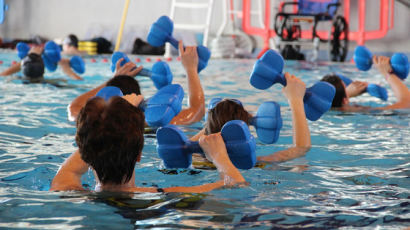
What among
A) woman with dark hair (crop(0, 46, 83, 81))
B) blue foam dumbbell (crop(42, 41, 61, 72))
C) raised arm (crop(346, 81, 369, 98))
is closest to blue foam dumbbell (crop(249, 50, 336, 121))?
raised arm (crop(346, 81, 369, 98))

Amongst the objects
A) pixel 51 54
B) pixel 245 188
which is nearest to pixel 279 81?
pixel 245 188

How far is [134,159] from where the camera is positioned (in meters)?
1.75

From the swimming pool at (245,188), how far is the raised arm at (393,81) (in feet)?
0.27

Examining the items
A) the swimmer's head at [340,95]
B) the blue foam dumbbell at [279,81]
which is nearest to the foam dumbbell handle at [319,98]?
the blue foam dumbbell at [279,81]

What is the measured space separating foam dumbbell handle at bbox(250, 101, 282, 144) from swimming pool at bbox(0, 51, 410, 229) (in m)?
0.21

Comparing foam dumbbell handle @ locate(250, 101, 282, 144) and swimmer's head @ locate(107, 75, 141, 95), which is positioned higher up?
swimmer's head @ locate(107, 75, 141, 95)

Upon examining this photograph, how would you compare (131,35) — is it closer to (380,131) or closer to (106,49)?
(106,49)

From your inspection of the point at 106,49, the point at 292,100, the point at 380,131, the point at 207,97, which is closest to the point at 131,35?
the point at 106,49

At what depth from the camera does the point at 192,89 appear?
3.32 m

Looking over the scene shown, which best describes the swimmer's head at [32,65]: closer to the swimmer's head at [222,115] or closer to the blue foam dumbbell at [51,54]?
the blue foam dumbbell at [51,54]

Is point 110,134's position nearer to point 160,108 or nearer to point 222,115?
point 160,108

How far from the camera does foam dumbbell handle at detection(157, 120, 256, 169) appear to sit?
6.24 ft

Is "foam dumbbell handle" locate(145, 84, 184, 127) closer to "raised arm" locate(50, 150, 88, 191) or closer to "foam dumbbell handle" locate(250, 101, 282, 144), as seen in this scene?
A: "raised arm" locate(50, 150, 88, 191)

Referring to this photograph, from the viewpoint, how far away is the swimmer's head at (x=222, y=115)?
2.36m
